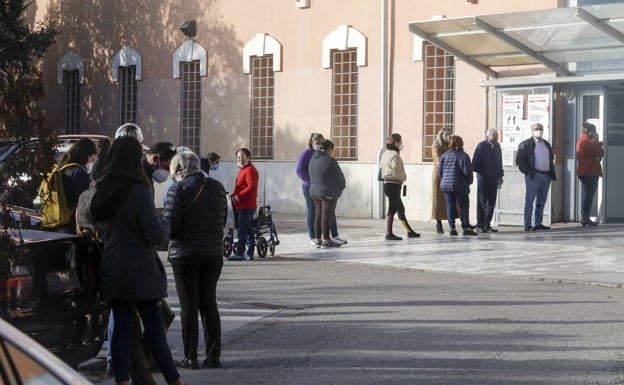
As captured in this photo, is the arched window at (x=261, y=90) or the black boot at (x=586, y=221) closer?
the black boot at (x=586, y=221)

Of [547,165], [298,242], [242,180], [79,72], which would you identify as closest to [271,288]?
[242,180]

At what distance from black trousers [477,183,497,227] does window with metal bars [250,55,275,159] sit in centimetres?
758

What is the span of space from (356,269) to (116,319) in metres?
8.67

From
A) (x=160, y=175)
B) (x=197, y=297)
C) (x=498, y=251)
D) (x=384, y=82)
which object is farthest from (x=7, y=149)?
(x=384, y=82)

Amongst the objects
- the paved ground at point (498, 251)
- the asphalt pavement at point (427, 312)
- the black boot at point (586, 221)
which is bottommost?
the asphalt pavement at point (427, 312)

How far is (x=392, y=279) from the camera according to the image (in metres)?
15.2

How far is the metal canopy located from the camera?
20309mm

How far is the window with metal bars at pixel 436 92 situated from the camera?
985 inches

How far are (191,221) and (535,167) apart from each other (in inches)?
536

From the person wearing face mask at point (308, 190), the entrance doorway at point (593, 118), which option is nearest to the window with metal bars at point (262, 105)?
the entrance doorway at point (593, 118)

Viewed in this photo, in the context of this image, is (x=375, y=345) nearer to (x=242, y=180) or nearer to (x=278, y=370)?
(x=278, y=370)

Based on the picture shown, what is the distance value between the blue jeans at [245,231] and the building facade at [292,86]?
5997 mm

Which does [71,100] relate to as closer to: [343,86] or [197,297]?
[343,86]

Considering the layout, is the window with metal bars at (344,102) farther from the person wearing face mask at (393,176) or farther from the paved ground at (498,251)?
the person wearing face mask at (393,176)
